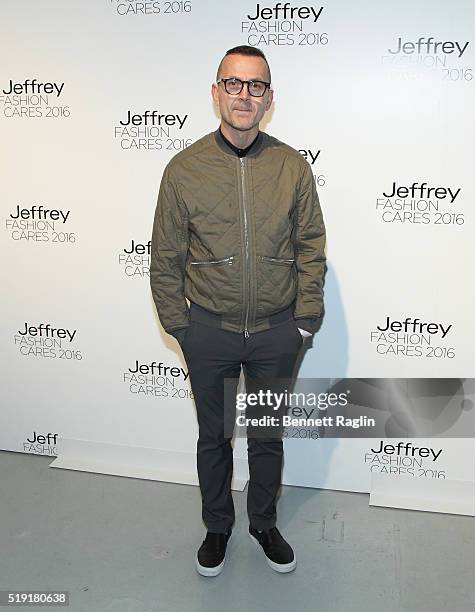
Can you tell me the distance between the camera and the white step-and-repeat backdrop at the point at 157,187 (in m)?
2.52

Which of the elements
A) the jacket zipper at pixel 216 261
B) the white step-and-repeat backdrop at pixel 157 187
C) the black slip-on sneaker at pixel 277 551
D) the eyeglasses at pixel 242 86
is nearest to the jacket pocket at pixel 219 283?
the jacket zipper at pixel 216 261

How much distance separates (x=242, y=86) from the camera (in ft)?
6.62

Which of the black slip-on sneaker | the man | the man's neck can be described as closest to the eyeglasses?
the man

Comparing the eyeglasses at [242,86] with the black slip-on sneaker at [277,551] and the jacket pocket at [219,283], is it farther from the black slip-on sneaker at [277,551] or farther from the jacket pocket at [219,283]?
the black slip-on sneaker at [277,551]

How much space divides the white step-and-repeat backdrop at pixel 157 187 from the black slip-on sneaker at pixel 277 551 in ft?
1.79

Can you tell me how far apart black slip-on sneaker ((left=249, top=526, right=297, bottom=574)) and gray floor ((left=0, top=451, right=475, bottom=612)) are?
3 centimetres

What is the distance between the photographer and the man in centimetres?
210

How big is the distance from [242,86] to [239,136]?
0.50 ft

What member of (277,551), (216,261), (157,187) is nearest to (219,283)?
(216,261)

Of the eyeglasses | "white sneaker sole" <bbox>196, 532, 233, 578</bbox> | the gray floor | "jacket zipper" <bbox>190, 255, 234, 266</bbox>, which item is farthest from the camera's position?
"white sneaker sole" <bbox>196, 532, 233, 578</bbox>

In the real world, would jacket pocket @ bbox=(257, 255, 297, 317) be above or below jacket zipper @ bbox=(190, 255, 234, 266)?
below

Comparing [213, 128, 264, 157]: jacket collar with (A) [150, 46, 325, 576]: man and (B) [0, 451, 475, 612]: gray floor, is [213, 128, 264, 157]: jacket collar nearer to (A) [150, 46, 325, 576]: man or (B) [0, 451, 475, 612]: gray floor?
(A) [150, 46, 325, 576]: man

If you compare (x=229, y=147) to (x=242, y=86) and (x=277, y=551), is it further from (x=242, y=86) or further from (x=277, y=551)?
(x=277, y=551)

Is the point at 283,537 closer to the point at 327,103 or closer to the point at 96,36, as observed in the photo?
the point at 327,103
